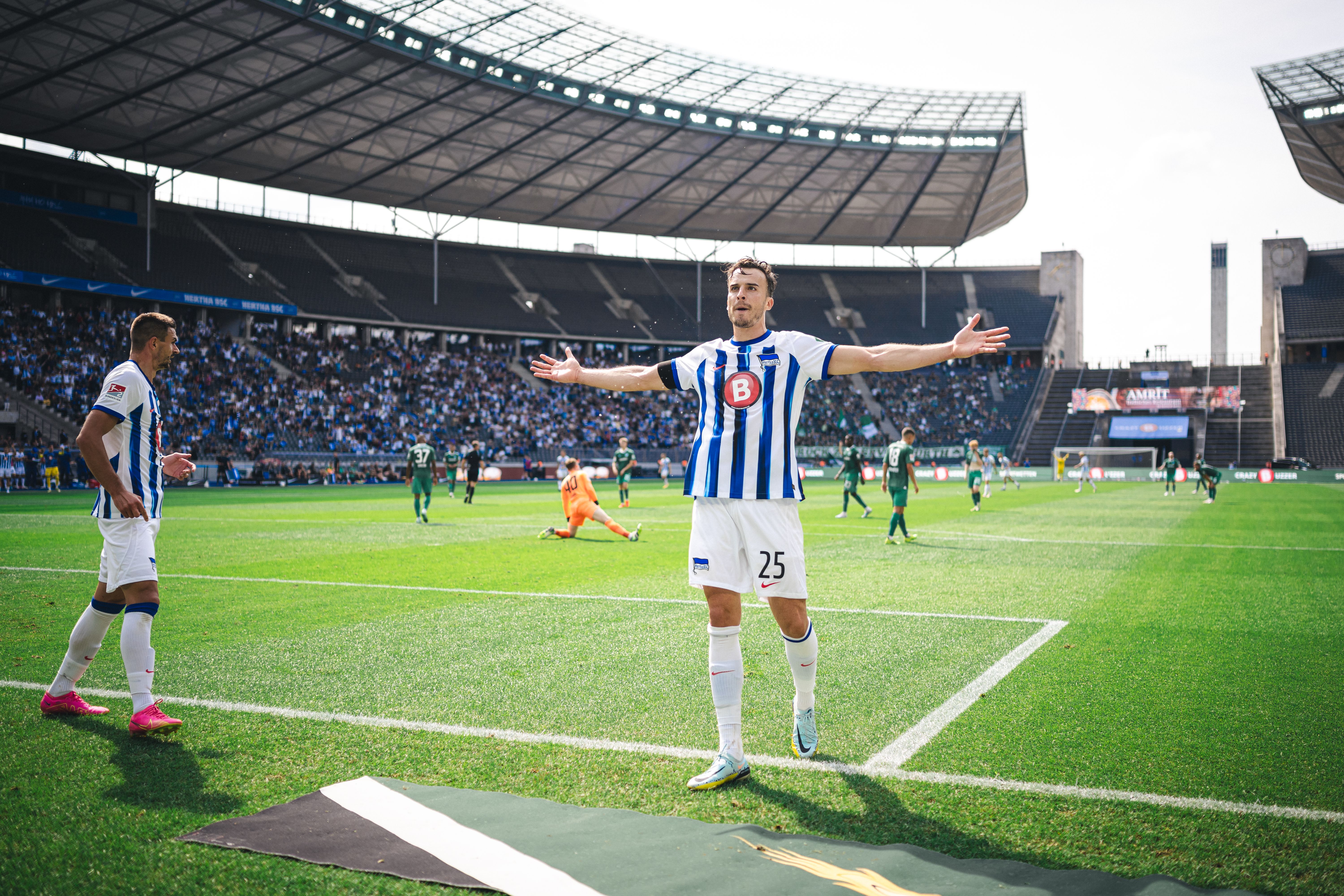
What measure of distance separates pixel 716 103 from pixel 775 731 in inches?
1902

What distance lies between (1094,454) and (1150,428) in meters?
7.41

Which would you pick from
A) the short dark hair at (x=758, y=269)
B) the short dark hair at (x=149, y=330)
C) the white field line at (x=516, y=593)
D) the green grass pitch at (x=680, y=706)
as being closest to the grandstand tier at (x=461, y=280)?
the white field line at (x=516, y=593)

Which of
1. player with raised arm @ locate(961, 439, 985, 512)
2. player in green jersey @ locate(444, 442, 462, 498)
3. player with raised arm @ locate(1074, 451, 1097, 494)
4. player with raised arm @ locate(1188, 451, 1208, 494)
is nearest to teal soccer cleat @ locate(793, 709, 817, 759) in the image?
player with raised arm @ locate(961, 439, 985, 512)

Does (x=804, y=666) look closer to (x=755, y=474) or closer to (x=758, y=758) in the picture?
(x=758, y=758)

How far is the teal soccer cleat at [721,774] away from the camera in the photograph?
4.13 metres

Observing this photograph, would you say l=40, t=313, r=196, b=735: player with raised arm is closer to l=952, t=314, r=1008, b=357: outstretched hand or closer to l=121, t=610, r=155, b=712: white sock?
l=121, t=610, r=155, b=712: white sock

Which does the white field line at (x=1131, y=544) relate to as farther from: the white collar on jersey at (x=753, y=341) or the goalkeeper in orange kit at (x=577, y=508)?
the white collar on jersey at (x=753, y=341)

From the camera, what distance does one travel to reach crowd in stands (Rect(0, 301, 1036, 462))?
129 feet

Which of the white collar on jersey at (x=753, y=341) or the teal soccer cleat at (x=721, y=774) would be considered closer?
the teal soccer cleat at (x=721, y=774)

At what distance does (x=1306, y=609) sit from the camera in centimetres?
923

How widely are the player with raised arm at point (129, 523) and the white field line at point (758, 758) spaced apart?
18.8 inches

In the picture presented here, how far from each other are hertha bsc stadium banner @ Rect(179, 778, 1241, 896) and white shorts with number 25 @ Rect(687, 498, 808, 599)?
3.92ft

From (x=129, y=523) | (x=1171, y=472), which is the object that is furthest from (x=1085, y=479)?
(x=129, y=523)

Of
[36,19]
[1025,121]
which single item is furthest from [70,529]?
[1025,121]
